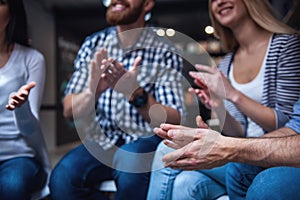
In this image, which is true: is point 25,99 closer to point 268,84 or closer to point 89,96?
point 89,96

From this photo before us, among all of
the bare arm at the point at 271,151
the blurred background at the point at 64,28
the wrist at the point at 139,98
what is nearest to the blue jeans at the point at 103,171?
the wrist at the point at 139,98

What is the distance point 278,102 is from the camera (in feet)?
3.55

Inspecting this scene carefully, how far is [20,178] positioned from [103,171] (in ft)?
0.86

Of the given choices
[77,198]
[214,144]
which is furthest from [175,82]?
[77,198]

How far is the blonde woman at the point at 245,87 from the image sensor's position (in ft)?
3.22

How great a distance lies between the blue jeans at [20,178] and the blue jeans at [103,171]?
0.07 metres

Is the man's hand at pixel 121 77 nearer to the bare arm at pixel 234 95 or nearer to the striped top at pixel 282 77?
the bare arm at pixel 234 95

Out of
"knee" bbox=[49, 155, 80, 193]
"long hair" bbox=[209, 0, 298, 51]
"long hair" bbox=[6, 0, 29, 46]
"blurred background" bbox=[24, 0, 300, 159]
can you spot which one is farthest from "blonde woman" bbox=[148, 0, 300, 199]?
"blurred background" bbox=[24, 0, 300, 159]

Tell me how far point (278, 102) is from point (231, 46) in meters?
0.35

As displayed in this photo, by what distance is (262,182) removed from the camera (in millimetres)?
781

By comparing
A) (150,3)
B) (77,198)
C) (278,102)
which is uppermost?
(150,3)

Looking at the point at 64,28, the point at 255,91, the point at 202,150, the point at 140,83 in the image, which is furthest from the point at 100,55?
the point at 64,28

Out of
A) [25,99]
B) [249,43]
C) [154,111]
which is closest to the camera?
[25,99]

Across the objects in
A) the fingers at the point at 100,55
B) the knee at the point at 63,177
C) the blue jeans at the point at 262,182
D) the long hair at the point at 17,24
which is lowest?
the knee at the point at 63,177
